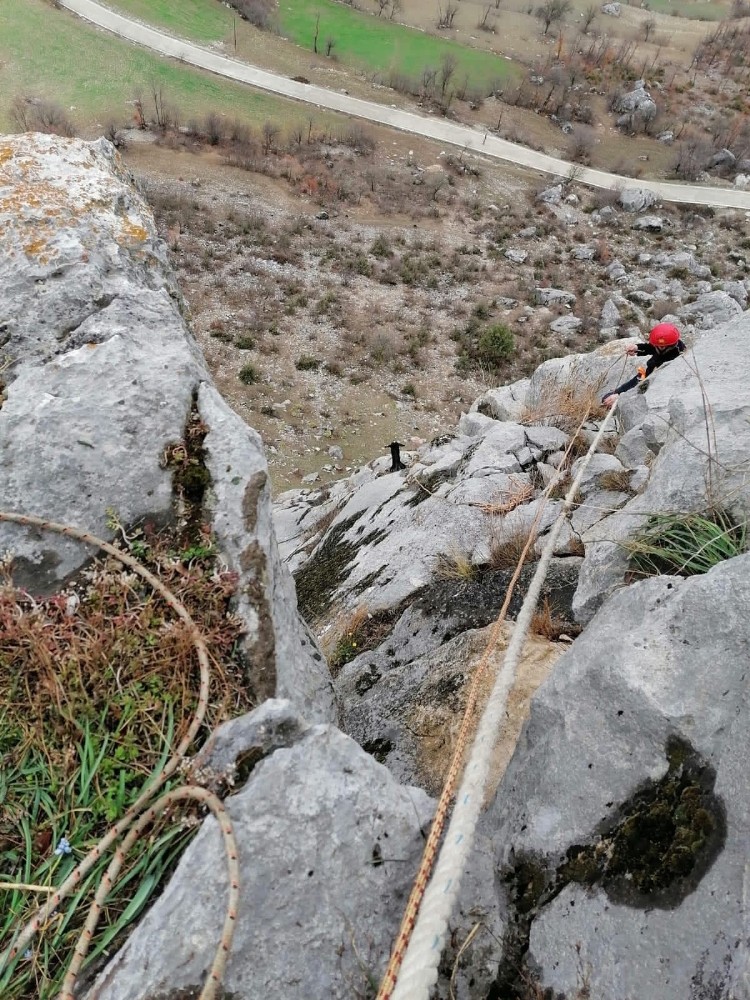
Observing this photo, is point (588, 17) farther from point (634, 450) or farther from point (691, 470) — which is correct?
point (691, 470)

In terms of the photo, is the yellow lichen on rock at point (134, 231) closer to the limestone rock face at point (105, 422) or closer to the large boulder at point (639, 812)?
the limestone rock face at point (105, 422)

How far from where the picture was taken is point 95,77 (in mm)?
32688

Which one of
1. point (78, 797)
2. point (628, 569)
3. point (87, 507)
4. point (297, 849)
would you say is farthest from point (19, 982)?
point (628, 569)

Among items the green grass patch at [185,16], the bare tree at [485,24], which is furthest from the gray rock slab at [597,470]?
the bare tree at [485,24]

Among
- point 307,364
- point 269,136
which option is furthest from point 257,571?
point 269,136

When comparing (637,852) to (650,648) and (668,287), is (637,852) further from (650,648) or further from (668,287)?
(668,287)

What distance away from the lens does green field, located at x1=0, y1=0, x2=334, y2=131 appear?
30812mm

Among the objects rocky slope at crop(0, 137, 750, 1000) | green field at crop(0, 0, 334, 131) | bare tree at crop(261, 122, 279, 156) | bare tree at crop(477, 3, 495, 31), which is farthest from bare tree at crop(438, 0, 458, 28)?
rocky slope at crop(0, 137, 750, 1000)

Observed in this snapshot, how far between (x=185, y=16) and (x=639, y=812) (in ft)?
171

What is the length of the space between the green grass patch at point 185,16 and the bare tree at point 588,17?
30.2 metres

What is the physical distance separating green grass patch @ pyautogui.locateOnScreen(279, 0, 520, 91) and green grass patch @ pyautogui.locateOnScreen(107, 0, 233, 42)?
4.52m

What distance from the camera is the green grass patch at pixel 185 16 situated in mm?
38594

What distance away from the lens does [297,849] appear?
2.78m

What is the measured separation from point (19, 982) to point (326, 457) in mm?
14504
